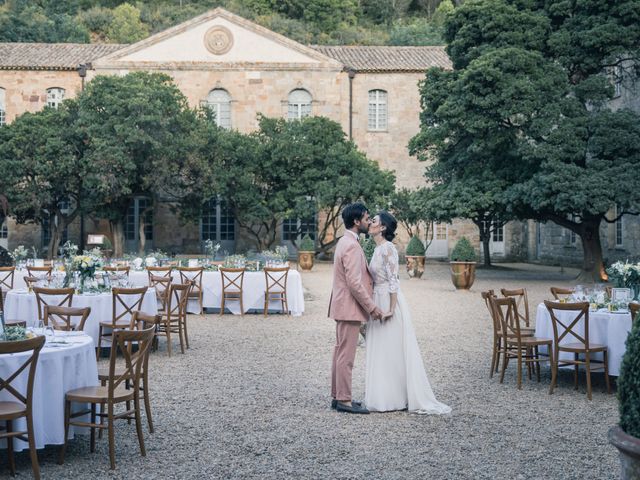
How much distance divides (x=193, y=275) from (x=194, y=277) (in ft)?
1.03

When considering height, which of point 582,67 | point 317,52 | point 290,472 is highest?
point 317,52

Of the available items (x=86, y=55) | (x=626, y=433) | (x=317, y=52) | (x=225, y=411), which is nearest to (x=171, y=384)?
(x=225, y=411)

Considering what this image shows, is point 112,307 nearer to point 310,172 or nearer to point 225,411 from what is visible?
point 225,411

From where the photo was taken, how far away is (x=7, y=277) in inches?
589

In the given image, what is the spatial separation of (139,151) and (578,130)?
590 inches

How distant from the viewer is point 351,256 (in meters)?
7.08

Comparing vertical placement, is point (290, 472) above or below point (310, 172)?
below

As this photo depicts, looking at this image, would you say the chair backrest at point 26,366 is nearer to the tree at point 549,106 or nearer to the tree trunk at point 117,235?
the tree at point 549,106

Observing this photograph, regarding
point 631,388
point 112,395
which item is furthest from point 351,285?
point 631,388

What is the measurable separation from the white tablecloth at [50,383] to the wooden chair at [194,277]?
8528mm

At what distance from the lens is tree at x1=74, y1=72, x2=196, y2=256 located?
27078 millimetres

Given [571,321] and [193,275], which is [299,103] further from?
[571,321]

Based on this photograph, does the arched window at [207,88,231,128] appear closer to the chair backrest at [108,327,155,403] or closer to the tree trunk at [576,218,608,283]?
the tree trunk at [576,218,608,283]

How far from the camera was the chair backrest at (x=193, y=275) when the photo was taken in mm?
14547
